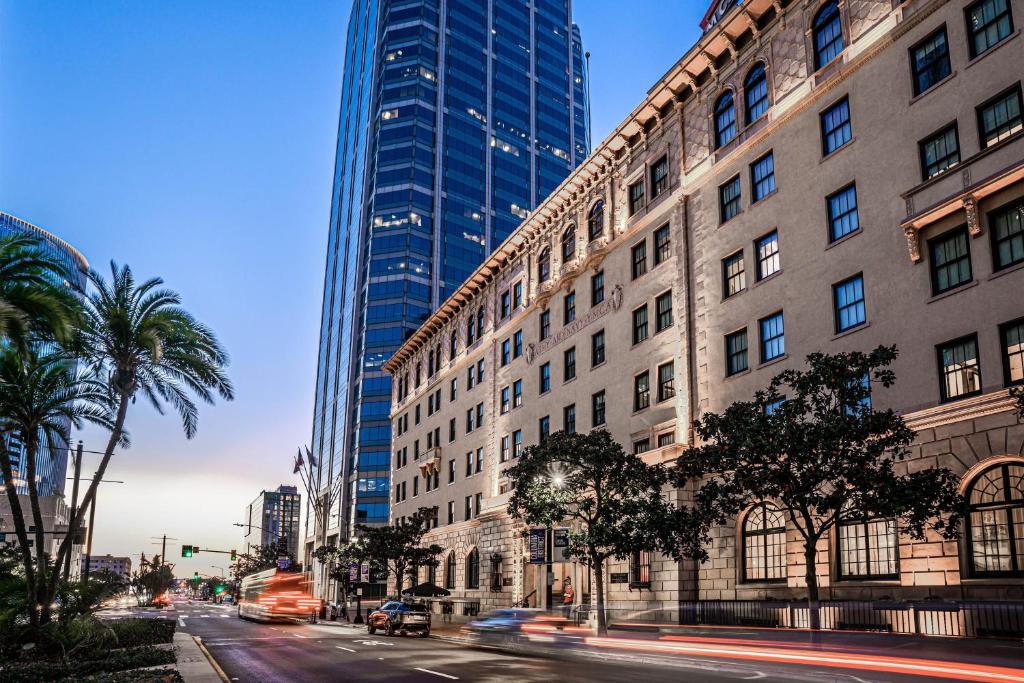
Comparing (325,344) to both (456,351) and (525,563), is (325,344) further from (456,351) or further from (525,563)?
(525,563)

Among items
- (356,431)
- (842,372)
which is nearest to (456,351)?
(842,372)

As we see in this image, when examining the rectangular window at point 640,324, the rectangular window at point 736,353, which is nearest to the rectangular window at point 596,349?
the rectangular window at point 640,324

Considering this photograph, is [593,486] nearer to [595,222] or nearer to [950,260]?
[950,260]

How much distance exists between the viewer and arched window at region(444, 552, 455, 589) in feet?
193

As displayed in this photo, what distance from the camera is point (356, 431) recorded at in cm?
11738

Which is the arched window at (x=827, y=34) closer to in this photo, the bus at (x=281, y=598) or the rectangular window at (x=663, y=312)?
the rectangular window at (x=663, y=312)

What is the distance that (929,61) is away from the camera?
82.0 feet

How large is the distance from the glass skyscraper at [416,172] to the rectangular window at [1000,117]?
322 feet

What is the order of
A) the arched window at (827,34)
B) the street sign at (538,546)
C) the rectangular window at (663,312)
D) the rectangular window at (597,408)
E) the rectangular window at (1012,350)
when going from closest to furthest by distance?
the rectangular window at (1012,350) → the arched window at (827,34) → the rectangular window at (663,312) → the street sign at (538,546) → the rectangular window at (597,408)

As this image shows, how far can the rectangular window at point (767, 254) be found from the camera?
99.8 ft

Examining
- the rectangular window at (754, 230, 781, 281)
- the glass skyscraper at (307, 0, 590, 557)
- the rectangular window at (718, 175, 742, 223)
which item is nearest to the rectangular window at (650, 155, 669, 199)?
the rectangular window at (718, 175, 742, 223)

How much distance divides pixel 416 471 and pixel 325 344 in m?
81.9

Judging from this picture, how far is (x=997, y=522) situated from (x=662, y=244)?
1963 centimetres

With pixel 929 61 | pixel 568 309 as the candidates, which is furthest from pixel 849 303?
pixel 568 309
